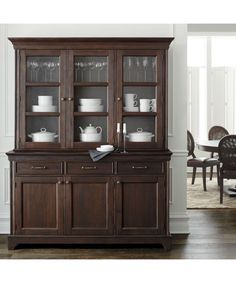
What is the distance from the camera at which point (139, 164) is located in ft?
13.6

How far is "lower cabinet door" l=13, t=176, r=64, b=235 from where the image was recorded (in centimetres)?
416

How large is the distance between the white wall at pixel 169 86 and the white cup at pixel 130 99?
53 centimetres

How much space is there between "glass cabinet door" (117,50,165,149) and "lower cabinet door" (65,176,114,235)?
0.51m

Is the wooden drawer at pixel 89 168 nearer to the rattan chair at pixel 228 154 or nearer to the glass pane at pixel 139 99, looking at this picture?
the glass pane at pixel 139 99

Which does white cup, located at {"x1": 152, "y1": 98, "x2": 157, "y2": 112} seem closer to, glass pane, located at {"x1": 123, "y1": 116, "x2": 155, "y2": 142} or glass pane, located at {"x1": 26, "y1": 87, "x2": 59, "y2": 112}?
glass pane, located at {"x1": 123, "y1": 116, "x2": 155, "y2": 142}

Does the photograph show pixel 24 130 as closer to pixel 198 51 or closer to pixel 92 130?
pixel 92 130

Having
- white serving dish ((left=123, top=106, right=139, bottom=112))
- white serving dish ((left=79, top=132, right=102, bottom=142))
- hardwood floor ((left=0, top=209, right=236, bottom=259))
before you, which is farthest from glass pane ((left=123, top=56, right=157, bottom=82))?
hardwood floor ((left=0, top=209, right=236, bottom=259))

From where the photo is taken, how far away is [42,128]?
173 inches

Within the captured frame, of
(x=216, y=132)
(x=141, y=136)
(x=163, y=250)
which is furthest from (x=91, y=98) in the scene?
(x=216, y=132)

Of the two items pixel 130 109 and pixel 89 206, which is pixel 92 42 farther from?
pixel 89 206

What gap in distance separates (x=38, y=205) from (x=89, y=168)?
0.56 metres

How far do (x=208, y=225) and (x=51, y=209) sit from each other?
183 cm

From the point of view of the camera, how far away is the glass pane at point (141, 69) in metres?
4.32
